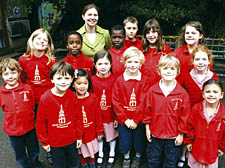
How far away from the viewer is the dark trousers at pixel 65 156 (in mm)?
2316

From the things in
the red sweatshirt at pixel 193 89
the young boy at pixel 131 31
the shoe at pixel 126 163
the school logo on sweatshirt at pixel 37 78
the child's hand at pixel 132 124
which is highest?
the young boy at pixel 131 31

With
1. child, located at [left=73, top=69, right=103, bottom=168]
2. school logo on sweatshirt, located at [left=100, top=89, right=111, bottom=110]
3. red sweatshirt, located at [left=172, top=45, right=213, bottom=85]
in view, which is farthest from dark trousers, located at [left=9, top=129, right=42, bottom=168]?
red sweatshirt, located at [left=172, top=45, right=213, bottom=85]

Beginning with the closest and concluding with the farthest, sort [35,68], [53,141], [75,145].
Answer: [53,141] < [75,145] < [35,68]

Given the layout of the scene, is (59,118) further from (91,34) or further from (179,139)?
(91,34)

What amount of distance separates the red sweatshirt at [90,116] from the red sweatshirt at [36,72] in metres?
0.61

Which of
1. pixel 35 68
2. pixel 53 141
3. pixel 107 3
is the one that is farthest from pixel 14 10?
pixel 53 141

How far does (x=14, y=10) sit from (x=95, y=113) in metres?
10.4

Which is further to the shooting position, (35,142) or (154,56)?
(154,56)

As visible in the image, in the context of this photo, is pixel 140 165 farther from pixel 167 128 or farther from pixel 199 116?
pixel 199 116

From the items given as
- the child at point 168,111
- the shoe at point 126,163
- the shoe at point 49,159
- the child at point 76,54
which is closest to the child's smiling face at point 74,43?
the child at point 76,54

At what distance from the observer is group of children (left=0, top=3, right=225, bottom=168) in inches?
88.5

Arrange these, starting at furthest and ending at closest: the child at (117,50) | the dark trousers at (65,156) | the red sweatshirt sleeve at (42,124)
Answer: the child at (117,50) < the dark trousers at (65,156) < the red sweatshirt sleeve at (42,124)

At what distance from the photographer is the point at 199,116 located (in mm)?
2273

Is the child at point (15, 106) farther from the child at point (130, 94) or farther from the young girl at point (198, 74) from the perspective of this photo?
the young girl at point (198, 74)
